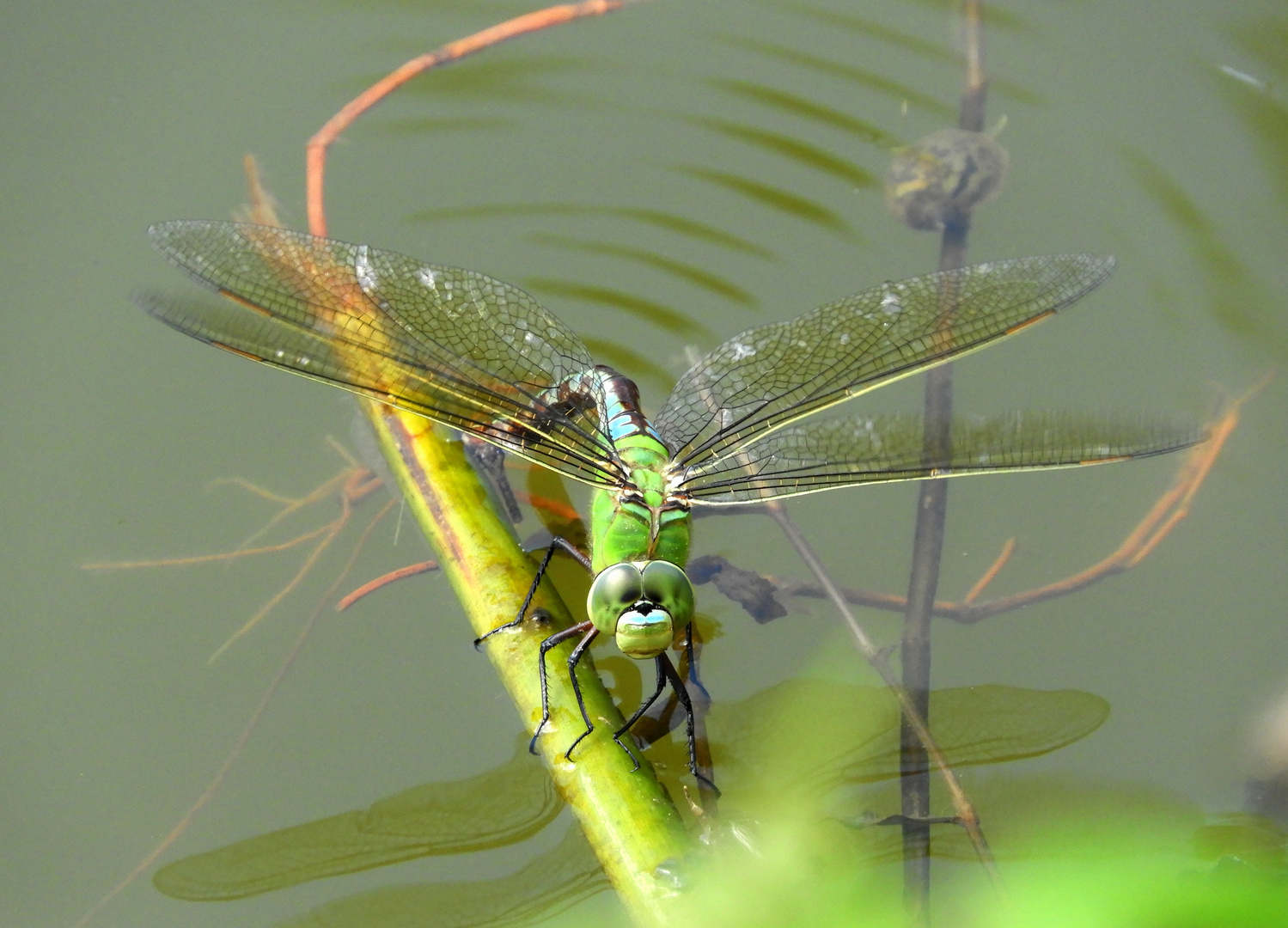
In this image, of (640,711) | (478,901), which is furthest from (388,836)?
(640,711)

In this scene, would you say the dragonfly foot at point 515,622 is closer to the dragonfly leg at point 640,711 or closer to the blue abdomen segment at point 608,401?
the dragonfly leg at point 640,711

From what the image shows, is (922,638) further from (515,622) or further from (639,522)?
(515,622)

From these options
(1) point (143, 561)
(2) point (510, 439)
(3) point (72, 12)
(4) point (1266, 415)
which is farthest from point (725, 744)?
Result: (3) point (72, 12)

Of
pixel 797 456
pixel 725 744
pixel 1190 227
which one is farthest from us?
pixel 1190 227

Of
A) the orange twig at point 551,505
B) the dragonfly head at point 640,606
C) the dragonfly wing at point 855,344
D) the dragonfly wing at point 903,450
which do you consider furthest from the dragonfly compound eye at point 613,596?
the orange twig at point 551,505

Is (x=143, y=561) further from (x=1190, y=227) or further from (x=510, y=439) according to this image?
(x=1190, y=227)

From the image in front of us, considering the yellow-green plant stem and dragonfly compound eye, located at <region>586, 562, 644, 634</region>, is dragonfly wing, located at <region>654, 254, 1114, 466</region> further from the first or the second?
the yellow-green plant stem

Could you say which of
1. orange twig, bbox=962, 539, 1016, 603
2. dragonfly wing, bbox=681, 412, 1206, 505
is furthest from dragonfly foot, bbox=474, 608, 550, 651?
orange twig, bbox=962, 539, 1016, 603
